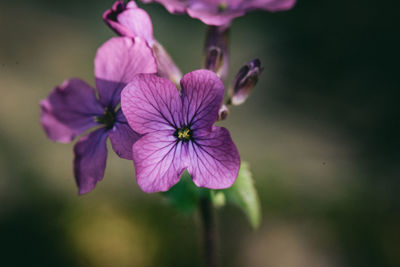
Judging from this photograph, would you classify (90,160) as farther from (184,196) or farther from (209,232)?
(209,232)

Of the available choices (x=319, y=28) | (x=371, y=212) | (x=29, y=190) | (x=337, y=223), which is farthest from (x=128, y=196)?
(x=319, y=28)

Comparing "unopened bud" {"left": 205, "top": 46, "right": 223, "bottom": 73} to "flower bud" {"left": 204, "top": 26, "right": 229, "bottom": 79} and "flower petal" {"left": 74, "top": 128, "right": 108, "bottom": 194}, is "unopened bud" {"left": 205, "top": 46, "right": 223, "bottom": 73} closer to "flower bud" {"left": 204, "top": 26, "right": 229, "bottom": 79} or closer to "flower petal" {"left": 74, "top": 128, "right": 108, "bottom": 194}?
"flower bud" {"left": 204, "top": 26, "right": 229, "bottom": 79}

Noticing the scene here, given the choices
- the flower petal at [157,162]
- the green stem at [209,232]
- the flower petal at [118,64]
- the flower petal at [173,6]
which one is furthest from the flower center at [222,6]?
the green stem at [209,232]

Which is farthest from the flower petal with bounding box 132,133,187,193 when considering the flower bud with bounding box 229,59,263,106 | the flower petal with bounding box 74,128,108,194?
the flower bud with bounding box 229,59,263,106

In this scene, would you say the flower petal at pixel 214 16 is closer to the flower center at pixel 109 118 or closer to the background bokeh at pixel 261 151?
the flower center at pixel 109 118

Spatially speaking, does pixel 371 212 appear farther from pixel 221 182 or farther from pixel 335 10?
pixel 335 10

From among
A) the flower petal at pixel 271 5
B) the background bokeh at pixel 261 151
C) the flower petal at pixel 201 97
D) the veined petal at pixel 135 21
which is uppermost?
the flower petal at pixel 271 5

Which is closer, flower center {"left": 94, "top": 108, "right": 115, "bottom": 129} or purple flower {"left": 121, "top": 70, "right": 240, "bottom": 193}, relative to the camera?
purple flower {"left": 121, "top": 70, "right": 240, "bottom": 193}

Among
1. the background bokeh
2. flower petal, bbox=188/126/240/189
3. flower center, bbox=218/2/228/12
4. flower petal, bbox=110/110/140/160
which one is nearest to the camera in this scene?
flower petal, bbox=188/126/240/189
